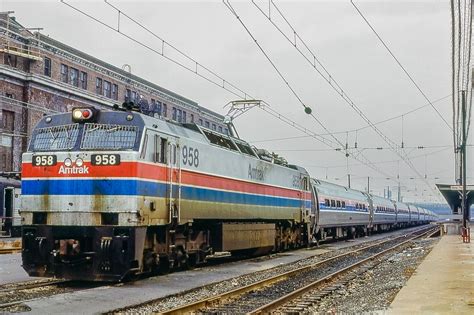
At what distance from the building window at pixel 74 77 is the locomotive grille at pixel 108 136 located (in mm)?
39224

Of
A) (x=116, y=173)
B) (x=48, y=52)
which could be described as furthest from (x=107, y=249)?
(x=48, y=52)

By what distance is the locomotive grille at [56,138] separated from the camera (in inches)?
593

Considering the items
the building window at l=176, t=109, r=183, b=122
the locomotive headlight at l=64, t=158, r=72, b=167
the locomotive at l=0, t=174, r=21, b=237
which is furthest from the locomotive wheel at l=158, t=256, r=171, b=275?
the building window at l=176, t=109, r=183, b=122

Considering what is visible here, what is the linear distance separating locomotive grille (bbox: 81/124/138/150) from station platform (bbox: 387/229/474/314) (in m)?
7.07

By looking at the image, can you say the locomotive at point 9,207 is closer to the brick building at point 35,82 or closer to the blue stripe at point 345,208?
the brick building at point 35,82

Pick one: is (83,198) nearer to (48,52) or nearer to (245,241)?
(245,241)

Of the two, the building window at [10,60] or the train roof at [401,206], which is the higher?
the building window at [10,60]

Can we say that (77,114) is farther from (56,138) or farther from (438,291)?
(438,291)

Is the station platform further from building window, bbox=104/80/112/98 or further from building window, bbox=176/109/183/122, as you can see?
building window, bbox=176/109/183/122

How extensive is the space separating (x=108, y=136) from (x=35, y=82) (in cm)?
3632

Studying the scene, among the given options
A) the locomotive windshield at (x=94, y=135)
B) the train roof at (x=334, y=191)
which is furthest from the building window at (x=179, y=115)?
the locomotive windshield at (x=94, y=135)

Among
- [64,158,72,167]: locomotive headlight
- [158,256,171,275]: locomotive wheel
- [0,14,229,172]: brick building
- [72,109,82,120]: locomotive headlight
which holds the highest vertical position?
[0,14,229,172]: brick building

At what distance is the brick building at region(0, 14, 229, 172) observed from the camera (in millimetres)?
46500

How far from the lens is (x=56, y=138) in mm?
15289
